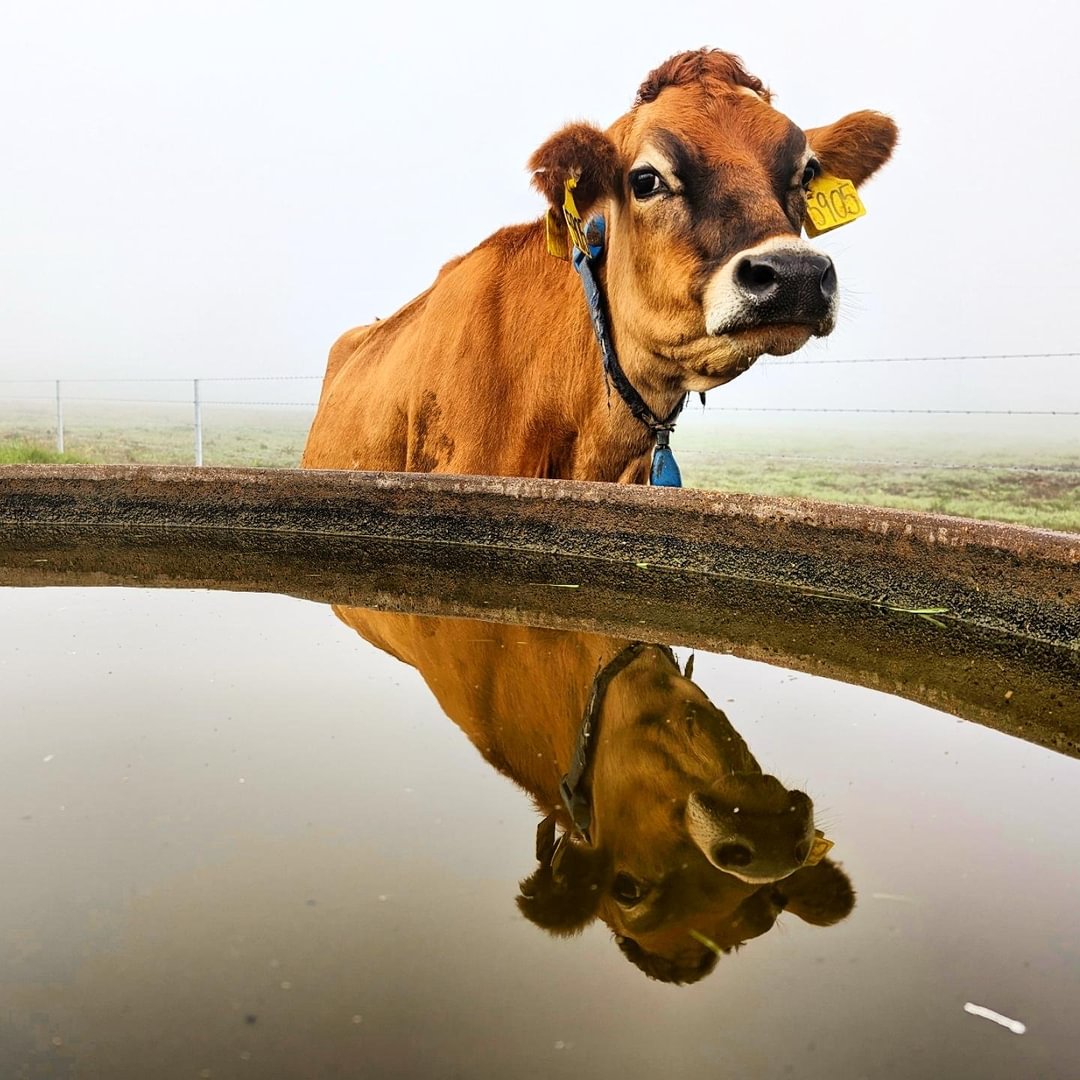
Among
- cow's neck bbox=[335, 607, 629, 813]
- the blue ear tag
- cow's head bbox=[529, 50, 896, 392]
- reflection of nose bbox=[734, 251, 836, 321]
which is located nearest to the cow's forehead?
cow's head bbox=[529, 50, 896, 392]

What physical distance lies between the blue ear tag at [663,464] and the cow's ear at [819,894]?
1.99 m

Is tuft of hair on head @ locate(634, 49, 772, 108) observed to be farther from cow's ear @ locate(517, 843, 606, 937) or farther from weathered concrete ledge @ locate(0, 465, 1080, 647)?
cow's ear @ locate(517, 843, 606, 937)

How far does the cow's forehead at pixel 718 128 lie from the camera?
2576mm

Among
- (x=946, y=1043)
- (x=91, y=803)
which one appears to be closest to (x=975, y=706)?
(x=946, y=1043)

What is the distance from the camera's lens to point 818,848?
1174 mm

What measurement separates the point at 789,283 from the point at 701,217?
1.28ft

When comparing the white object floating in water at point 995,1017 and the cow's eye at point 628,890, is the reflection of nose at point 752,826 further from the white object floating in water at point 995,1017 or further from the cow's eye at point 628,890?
the white object floating in water at point 995,1017

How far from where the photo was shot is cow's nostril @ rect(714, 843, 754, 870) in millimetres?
1101

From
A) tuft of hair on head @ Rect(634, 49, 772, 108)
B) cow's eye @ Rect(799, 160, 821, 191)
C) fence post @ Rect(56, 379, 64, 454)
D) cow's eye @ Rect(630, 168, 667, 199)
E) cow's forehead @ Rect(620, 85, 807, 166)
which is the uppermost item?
tuft of hair on head @ Rect(634, 49, 772, 108)

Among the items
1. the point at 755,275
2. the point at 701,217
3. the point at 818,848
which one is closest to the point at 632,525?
the point at 755,275

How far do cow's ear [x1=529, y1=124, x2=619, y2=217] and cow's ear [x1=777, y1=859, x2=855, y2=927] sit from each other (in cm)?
215

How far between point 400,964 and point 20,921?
374mm

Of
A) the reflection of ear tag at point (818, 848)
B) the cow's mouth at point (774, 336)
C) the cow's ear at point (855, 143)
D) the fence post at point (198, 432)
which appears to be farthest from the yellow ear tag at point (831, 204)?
the fence post at point (198, 432)

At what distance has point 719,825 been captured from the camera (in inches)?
47.5
